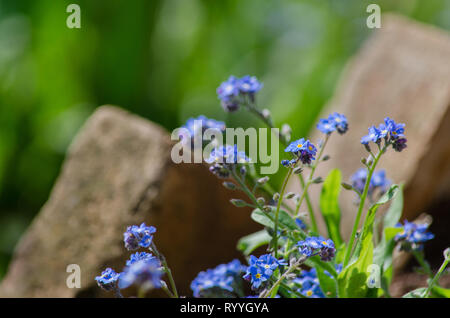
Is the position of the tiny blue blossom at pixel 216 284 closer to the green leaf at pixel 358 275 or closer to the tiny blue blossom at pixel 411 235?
the green leaf at pixel 358 275

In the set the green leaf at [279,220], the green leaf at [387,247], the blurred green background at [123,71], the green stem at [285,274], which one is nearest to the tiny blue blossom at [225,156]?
the green leaf at [279,220]

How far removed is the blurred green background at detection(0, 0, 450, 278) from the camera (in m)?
3.10

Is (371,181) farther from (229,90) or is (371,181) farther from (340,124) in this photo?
(229,90)

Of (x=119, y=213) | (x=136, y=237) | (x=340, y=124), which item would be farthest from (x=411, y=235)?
(x=119, y=213)

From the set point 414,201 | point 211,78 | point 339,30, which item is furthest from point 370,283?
point 339,30

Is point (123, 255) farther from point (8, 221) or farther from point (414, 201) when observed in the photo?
point (8, 221)

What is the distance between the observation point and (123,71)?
10.8ft

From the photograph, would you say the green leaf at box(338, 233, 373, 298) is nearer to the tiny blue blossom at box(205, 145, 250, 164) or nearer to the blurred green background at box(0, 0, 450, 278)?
the tiny blue blossom at box(205, 145, 250, 164)

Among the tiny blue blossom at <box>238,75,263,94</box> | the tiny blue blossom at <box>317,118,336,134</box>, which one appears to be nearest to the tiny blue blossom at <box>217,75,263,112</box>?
the tiny blue blossom at <box>238,75,263,94</box>

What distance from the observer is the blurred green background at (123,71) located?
122 inches

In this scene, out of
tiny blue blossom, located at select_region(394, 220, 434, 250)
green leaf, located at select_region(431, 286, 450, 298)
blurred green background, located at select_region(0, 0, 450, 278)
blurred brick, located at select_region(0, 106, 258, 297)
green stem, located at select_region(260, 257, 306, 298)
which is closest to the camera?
green stem, located at select_region(260, 257, 306, 298)

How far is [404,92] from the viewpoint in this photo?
2.15m

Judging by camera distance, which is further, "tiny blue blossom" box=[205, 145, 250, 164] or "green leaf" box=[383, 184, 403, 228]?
"green leaf" box=[383, 184, 403, 228]

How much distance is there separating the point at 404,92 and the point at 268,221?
1.23 metres
